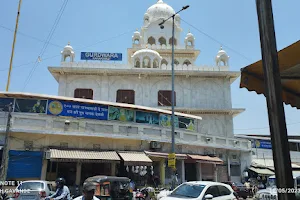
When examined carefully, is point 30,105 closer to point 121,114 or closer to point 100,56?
point 121,114

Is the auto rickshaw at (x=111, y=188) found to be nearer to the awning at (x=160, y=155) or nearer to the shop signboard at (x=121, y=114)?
the awning at (x=160, y=155)

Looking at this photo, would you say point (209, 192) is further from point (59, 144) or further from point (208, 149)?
point (208, 149)

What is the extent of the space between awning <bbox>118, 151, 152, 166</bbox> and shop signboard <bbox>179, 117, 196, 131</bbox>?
5.12 meters

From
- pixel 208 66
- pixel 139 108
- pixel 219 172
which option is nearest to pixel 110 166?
pixel 139 108

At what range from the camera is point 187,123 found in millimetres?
22797

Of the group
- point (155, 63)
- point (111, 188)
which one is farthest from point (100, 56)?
point (111, 188)

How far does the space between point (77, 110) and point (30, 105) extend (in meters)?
2.78

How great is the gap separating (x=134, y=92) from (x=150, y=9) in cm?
1510

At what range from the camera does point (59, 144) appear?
1709 cm

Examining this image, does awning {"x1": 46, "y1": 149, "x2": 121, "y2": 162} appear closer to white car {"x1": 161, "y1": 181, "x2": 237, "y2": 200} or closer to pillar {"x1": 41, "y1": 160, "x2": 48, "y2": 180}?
pillar {"x1": 41, "y1": 160, "x2": 48, "y2": 180}

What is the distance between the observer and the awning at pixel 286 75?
3.82m

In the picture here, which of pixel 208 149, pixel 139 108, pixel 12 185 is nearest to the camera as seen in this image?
pixel 12 185

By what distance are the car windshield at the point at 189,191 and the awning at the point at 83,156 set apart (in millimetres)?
8300

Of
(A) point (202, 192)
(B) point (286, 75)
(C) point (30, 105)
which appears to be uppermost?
(C) point (30, 105)
